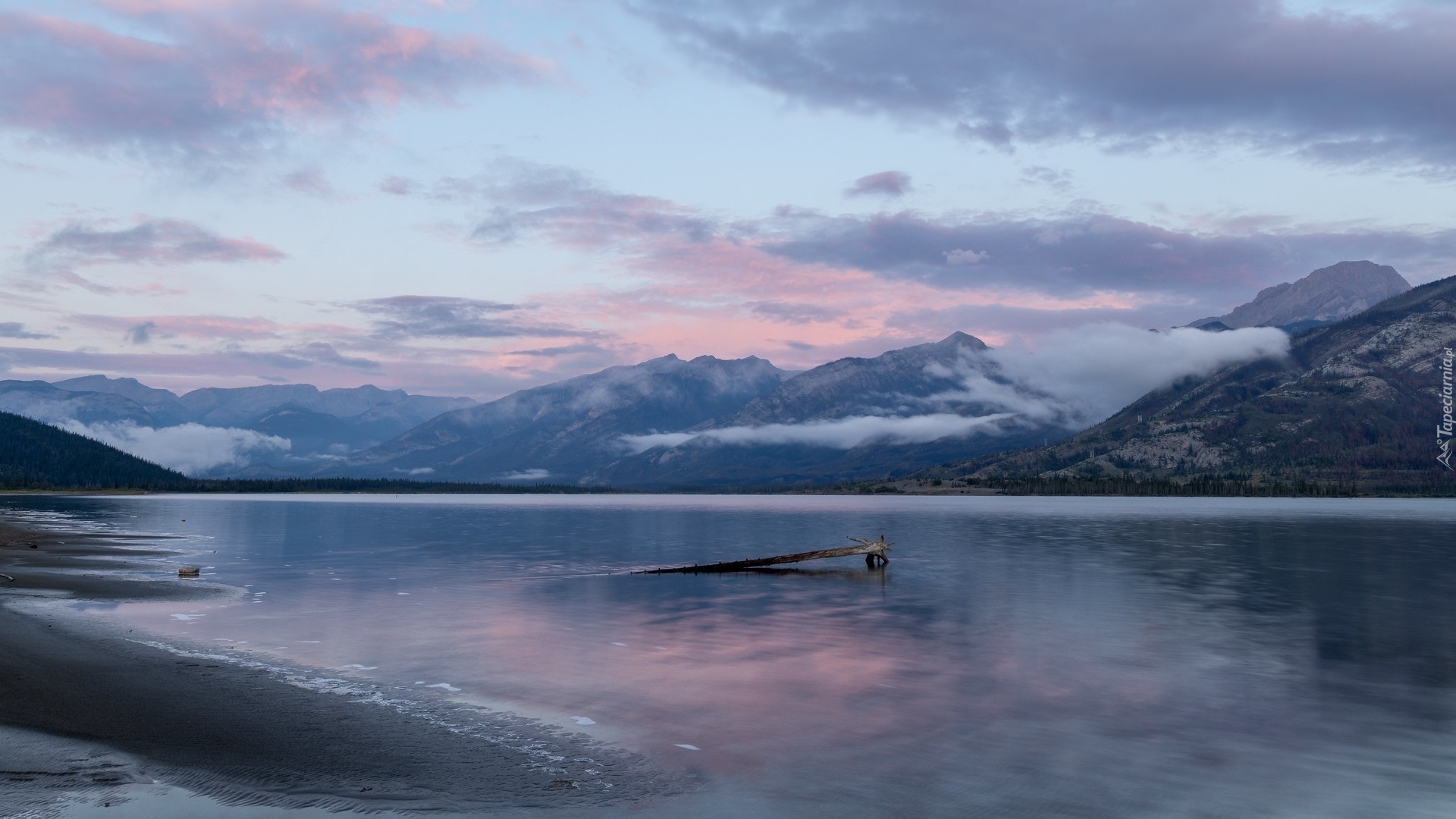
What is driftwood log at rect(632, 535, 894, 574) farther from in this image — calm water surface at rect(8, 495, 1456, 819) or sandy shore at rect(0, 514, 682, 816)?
sandy shore at rect(0, 514, 682, 816)

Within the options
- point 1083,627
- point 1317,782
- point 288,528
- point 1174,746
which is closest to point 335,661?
point 1174,746

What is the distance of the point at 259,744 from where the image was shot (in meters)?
24.6

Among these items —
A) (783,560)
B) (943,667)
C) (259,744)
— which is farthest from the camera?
(783,560)

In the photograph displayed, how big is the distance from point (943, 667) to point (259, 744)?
26.2 meters

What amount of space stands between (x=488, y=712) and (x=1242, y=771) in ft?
72.0

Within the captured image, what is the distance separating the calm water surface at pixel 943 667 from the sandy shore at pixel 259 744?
2.54 meters

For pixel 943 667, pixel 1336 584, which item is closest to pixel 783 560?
pixel 1336 584

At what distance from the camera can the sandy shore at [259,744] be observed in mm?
21031

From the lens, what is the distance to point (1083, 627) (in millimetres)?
50906

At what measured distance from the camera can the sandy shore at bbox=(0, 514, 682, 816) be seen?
69.0 ft

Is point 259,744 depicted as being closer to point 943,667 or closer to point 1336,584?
point 943,667

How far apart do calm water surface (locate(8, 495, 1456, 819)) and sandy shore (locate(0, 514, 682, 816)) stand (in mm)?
2536

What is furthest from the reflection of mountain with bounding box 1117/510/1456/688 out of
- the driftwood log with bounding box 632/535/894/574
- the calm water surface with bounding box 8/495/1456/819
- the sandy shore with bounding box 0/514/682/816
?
the sandy shore with bounding box 0/514/682/816

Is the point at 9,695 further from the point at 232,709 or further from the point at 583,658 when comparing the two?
the point at 583,658
